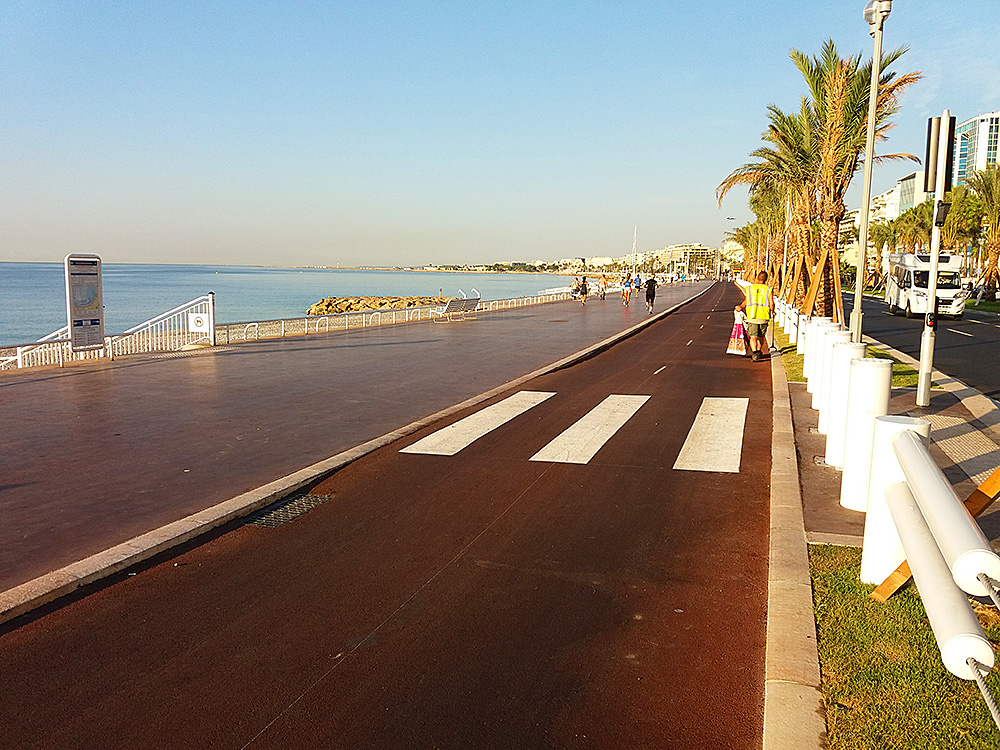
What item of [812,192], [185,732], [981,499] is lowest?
[185,732]

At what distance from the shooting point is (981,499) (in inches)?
174

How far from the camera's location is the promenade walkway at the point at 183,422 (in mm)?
6199

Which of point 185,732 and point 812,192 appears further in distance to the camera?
point 812,192

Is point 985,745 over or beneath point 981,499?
Result: beneath

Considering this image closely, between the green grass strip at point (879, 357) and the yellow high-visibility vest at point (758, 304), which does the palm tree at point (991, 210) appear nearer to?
the green grass strip at point (879, 357)

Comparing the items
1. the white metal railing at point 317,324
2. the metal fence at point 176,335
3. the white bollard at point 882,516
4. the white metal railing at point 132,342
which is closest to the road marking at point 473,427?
the white bollard at point 882,516

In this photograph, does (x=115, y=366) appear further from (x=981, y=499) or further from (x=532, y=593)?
(x=981, y=499)

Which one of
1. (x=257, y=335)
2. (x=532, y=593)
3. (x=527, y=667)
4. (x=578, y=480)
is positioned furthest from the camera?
(x=257, y=335)

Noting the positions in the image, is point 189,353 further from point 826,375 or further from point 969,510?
point 969,510

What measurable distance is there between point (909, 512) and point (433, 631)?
258cm

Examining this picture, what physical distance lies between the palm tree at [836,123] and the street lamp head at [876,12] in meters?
4.43

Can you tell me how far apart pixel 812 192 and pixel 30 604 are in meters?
24.4

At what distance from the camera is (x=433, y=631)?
14.0 feet

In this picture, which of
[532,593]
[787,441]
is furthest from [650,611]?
[787,441]
